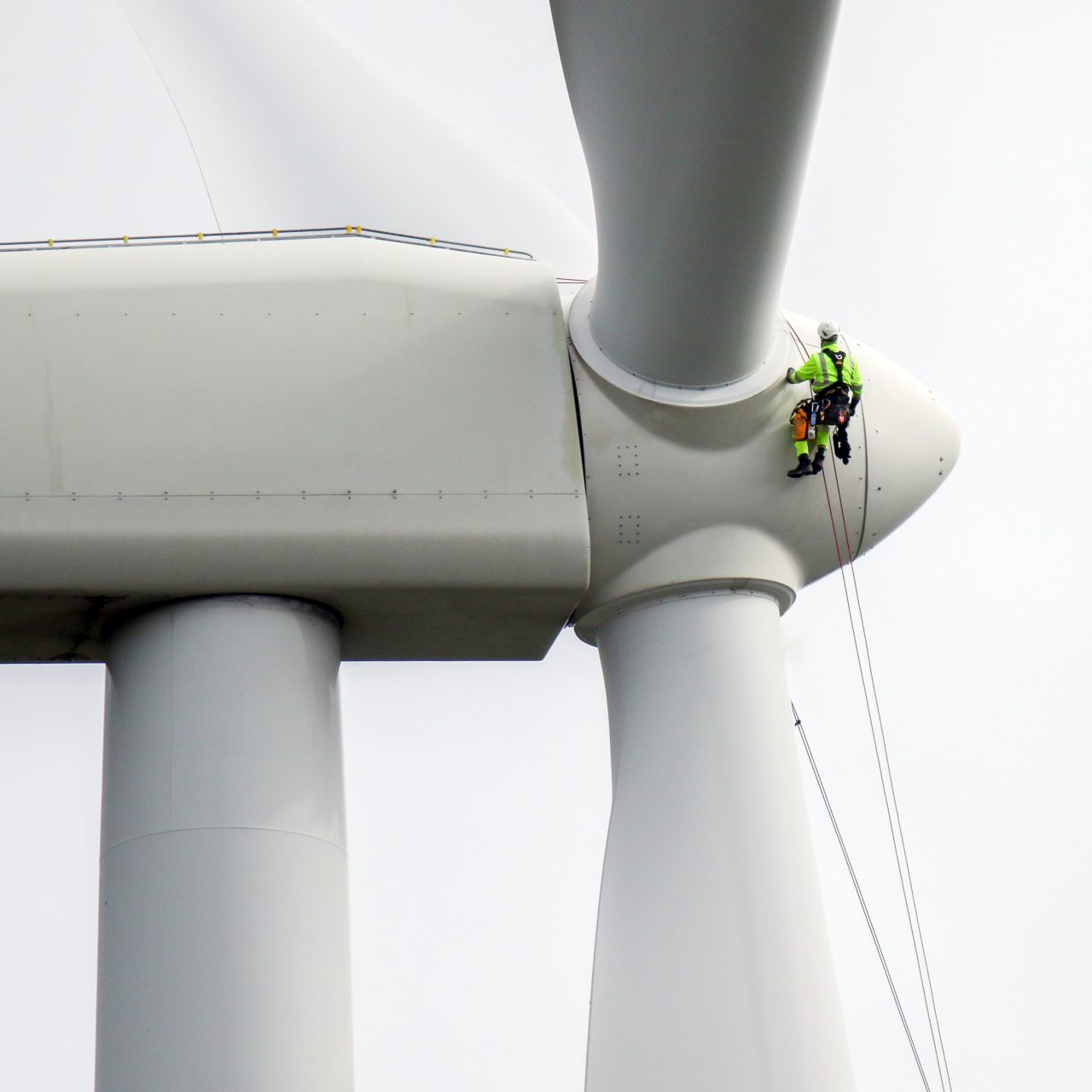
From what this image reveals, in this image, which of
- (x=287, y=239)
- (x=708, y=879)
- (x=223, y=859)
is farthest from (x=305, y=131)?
A: (x=708, y=879)

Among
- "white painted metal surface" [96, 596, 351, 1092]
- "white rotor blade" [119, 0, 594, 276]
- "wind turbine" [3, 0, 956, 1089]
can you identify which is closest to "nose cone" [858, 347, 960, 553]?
"wind turbine" [3, 0, 956, 1089]

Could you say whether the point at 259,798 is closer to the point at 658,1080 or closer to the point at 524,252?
the point at 658,1080

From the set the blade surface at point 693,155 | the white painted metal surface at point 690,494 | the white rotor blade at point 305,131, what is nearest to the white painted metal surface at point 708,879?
the white painted metal surface at point 690,494

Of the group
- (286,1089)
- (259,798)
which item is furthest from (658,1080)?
(259,798)

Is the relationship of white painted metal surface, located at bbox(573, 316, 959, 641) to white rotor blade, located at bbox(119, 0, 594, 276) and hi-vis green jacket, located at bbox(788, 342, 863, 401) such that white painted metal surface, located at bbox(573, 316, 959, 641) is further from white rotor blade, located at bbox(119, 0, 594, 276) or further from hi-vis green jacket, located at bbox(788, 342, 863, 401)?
white rotor blade, located at bbox(119, 0, 594, 276)

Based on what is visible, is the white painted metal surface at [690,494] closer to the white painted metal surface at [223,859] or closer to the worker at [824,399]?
the worker at [824,399]

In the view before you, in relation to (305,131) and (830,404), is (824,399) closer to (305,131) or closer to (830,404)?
(830,404)

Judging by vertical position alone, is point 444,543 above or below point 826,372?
below
